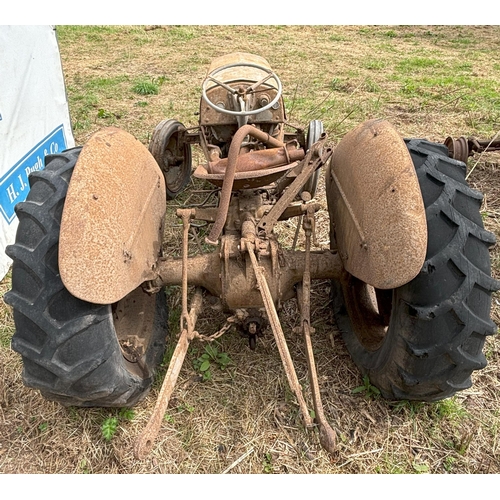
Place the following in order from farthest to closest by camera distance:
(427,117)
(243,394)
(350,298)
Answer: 1. (427,117)
2. (350,298)
3. (243,394)

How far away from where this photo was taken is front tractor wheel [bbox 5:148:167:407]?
5.96 ft

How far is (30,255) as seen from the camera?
183 centimetres

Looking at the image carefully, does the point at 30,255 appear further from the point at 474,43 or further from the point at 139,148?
the point at 474,43

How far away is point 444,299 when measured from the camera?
185cm

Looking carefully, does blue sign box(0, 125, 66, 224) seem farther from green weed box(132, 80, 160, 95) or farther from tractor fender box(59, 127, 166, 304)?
green weed box(132, 80, 160, 95)

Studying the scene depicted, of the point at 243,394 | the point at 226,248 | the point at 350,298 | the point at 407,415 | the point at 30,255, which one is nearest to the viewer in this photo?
the point at 30,255

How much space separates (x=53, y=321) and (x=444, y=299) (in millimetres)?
1536

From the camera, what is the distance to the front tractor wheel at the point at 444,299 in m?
1.85

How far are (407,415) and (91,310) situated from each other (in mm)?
1655

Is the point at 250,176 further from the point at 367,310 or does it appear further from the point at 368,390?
the point at 368,390

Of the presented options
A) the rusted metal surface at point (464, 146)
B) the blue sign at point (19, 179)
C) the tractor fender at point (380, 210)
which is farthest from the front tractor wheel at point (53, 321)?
the rusted metal surface at point (464, 146)

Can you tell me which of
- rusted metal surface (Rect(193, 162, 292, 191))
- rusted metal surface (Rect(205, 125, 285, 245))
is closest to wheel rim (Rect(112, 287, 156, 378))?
rusted metal surface (Rect(205, 125, 285, 245))

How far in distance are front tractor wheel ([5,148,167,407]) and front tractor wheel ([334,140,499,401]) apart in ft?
4.03

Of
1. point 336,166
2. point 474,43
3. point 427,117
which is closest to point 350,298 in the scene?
point 336,166
